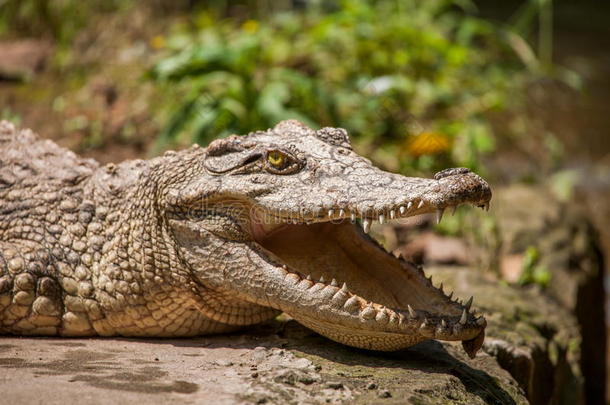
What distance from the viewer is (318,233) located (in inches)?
143

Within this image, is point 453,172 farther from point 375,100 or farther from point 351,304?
point 375,100

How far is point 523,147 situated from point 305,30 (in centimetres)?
323

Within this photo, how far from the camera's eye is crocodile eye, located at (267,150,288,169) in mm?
3293

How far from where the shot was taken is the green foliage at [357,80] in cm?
615

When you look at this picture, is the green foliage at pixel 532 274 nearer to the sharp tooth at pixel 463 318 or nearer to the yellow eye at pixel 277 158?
the sharp tooth at pixel 463 318

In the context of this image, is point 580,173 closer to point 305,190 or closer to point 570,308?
point 570,308

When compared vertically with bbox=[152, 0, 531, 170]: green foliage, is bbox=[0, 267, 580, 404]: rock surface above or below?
below

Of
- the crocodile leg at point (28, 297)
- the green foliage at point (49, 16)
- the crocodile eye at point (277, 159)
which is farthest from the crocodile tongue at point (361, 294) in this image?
the green foliage at point (49, 16)

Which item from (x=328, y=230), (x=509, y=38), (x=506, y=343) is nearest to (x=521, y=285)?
(x=506, y=343)

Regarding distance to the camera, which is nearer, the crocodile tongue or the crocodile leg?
the crocodile tongue

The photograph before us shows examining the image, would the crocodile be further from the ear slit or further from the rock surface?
the rock surface

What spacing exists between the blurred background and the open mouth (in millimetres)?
2174

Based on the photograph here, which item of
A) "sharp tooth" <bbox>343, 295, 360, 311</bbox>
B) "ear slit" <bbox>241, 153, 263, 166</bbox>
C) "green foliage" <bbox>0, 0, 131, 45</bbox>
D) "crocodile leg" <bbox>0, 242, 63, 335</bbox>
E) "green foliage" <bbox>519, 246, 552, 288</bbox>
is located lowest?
"crocodile leg" <bbox>0, 242, 63, 335</bbox>

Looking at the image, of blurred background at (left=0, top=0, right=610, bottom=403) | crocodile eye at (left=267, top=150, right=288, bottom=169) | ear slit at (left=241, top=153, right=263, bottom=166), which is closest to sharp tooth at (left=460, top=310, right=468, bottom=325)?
crocodile eye at (left=267, top=150, right=288, bottom=169)
